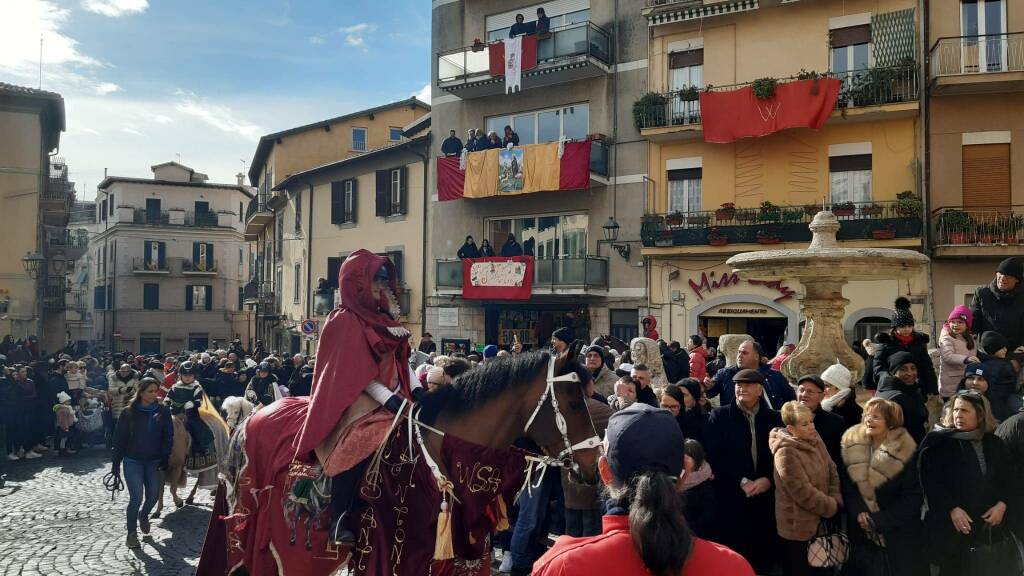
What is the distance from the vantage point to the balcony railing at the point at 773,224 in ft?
59.3

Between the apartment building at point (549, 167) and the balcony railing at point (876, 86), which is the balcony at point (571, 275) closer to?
the apartment building at point (549, 167)

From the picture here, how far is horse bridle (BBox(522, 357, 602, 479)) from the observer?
4.25 meters

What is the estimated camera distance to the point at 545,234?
24000mm

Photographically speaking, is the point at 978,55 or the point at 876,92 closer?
the point at 978,55

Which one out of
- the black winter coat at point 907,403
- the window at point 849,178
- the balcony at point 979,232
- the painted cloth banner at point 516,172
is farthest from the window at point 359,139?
the black winter coat at point 907,403

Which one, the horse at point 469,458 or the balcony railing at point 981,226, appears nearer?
the horse at point 469,458

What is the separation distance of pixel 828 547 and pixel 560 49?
19400mm

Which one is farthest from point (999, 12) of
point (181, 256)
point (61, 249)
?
point (181, 256)

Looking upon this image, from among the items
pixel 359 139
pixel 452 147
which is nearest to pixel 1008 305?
pixel 452 147

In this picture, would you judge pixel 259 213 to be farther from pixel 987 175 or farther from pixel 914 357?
pixel 914 357

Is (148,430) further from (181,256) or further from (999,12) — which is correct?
(181,256)

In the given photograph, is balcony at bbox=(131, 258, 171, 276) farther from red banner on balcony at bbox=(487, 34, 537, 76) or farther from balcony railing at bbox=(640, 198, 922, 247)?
balcony railing at bbox=(640, 198, 922, 247)

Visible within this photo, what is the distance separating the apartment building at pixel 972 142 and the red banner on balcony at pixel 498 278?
10.7 m

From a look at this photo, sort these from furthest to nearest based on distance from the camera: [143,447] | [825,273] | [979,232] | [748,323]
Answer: [748,323]
[979,232]
[143,447]
[825,273]
